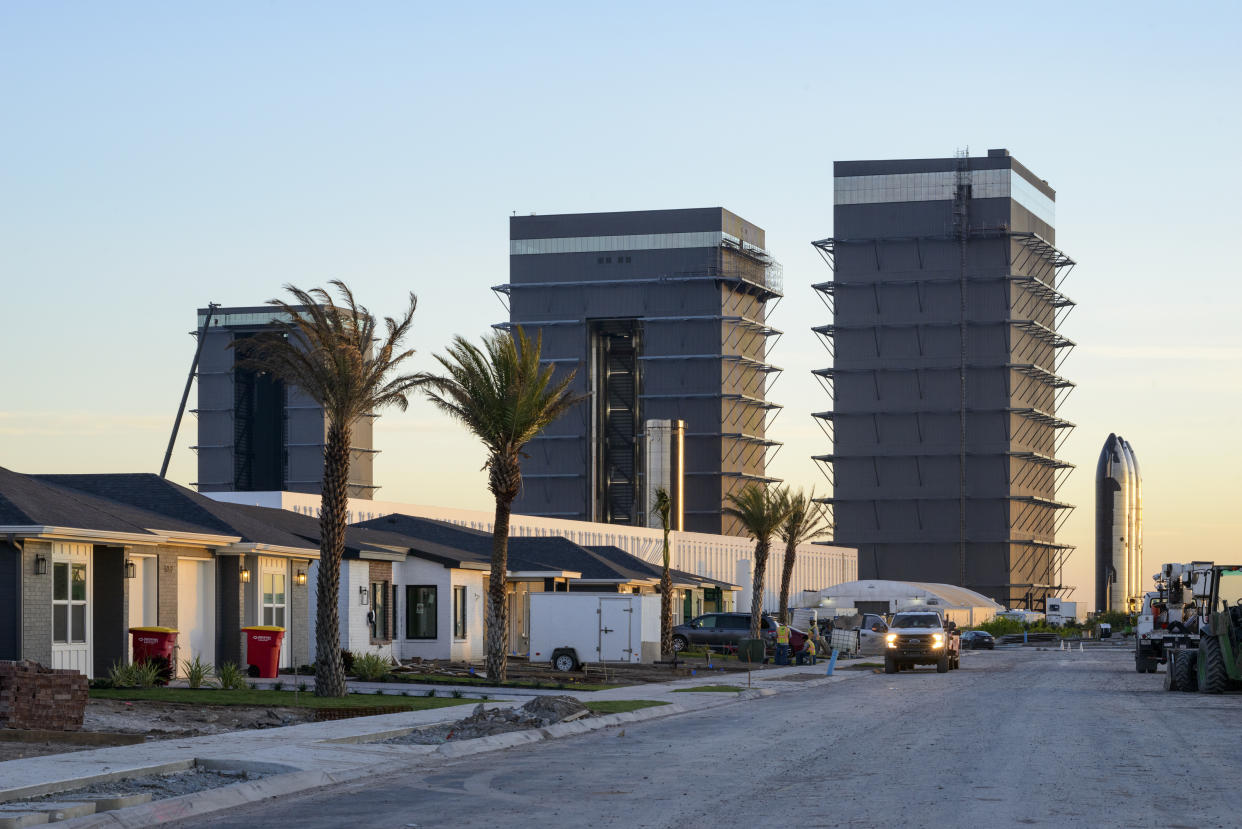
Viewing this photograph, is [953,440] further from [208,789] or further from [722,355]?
[208,789]

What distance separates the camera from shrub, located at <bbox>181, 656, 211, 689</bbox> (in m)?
32.0

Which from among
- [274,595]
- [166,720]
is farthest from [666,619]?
[166,720]

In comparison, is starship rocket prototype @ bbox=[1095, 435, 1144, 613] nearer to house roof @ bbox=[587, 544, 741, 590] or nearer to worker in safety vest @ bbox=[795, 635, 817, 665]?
house roof @ bbox=[587, 544, 741, 590]

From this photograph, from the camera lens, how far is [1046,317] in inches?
6033

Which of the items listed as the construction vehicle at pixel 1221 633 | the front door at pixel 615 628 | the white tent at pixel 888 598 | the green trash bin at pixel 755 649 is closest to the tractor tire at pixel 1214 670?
the construction vehicle at pixel 1221 633

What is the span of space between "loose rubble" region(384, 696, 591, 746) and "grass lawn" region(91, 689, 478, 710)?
2796mm

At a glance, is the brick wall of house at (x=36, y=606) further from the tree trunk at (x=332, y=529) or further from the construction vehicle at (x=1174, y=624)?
the construction vehicle at (x=1174, y=624)

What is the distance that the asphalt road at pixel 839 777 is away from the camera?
14.8 m

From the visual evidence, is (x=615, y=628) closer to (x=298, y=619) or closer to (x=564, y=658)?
(x=564, y=658)

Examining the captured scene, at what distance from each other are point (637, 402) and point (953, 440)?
1057 inches

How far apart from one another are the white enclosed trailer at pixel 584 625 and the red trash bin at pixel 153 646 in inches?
640

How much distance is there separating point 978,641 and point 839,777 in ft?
258

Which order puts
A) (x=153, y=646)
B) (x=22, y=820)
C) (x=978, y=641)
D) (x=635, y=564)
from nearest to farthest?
(x=22, y=820) < (x=153, y=646) < (x=635, y=564) < (x=978, y=641)

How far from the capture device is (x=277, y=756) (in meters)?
19.9
